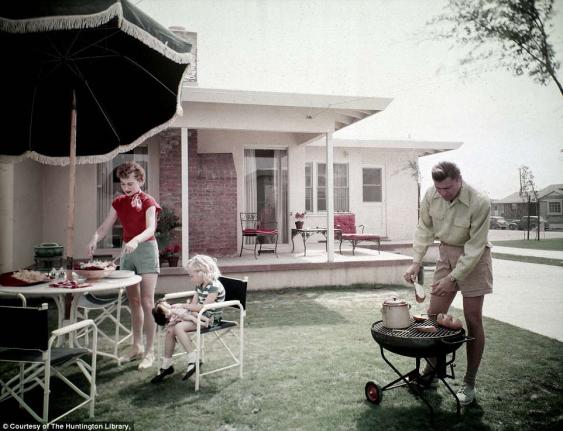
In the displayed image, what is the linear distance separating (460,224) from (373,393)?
139cm

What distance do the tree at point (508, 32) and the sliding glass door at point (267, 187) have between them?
23.0 feet

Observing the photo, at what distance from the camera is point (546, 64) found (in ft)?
10.6

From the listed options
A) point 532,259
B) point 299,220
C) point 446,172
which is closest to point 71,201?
point 446,172

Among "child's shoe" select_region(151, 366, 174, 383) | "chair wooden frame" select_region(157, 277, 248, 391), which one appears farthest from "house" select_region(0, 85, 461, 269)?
"child's shoe" select_region(151, 366, 174, 383)

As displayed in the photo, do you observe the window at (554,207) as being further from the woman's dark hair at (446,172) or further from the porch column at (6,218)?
the porch column at (6,218)

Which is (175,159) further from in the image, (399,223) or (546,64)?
(399,223)

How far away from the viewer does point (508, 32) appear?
10.9ft

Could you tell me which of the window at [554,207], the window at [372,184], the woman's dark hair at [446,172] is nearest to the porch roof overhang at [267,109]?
the woman's dark hair at [446,172]

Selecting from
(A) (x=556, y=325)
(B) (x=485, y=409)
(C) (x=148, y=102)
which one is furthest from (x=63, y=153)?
(A) (x=556, y=325)

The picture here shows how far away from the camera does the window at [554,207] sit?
44500mm

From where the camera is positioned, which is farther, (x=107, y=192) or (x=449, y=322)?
(x=107, y=192)

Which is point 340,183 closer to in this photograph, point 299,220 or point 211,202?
point 299,220

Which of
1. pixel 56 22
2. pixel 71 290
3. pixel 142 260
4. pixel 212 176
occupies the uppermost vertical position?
pixel 56 22

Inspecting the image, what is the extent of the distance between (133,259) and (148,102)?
153 cm
